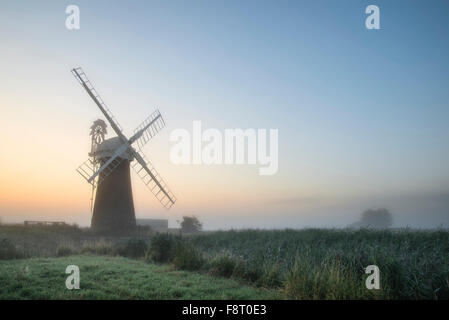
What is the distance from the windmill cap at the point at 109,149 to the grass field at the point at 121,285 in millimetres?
16757

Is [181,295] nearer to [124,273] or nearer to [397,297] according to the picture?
[124,273]

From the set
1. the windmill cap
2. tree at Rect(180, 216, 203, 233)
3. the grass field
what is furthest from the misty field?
tree at Rect(180, 216, 203, 233)

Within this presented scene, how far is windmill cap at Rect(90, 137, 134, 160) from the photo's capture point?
2766 centimetres

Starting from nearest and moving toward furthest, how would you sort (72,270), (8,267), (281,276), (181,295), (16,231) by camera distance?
(181,295)
(281,276)
(72,270)
(8,267)
(16,231)

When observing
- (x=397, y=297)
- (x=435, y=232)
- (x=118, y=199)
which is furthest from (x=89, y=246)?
(x=435, y=232)

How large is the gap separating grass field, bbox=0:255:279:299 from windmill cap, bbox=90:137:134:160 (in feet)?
55.0

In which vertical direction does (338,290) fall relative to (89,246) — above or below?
above

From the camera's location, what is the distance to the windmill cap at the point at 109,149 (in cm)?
2766

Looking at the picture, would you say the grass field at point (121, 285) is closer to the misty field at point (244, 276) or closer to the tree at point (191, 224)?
the misty field at point (244, 276)

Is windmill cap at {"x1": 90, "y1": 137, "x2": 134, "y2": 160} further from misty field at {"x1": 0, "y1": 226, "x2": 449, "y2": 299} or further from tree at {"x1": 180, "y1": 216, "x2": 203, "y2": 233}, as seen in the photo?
tree at {"x1": 180, "y1": 216, "x2": 203, "y2": 233}

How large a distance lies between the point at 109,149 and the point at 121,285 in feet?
67.0

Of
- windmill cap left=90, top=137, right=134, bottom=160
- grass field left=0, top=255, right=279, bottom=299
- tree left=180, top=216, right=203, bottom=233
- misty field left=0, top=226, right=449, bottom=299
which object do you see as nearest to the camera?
misty field left=0, top=226, right=449, bottom=299
